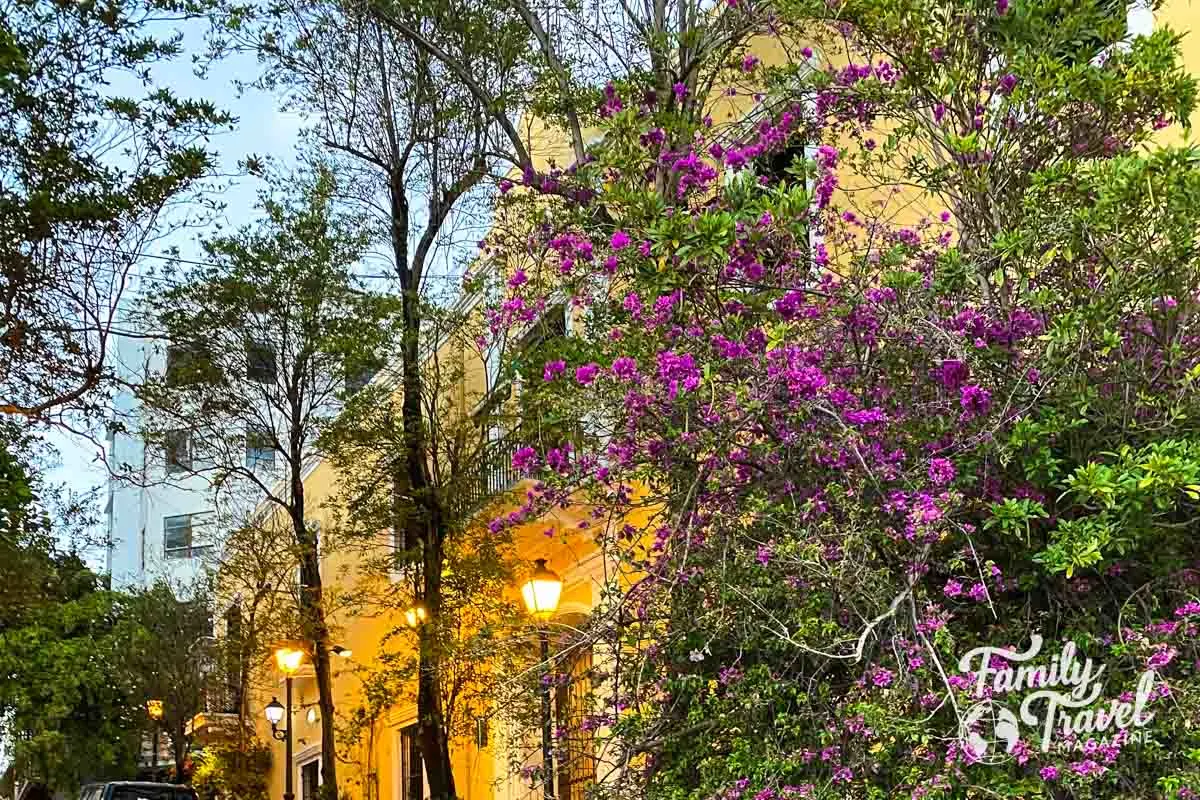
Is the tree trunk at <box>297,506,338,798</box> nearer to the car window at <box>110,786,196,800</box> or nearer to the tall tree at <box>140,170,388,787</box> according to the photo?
the tall tree at <box>140,170,388,787</box>

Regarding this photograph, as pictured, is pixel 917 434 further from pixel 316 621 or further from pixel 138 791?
pixel 138 791

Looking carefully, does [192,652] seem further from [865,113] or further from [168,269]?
[865,113]

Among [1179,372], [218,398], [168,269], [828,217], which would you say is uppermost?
[168,269]

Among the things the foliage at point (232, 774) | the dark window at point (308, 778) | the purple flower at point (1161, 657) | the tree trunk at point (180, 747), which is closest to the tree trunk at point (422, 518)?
the purple flower at point (1161, 657)

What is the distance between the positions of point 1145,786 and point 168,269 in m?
13.9

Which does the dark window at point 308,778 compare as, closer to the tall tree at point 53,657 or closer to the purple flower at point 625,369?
the tall tree at point 53,657

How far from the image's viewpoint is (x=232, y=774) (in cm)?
2402

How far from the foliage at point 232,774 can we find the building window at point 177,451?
22.4 feet

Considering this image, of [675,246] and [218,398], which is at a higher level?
[218,398]

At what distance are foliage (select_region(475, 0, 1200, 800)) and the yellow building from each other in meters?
0.92

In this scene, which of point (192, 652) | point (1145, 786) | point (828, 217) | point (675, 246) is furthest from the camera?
point (192, 652)

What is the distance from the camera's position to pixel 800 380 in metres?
6.29

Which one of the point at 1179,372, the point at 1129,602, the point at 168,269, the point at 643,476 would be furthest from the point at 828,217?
the point at 168,269

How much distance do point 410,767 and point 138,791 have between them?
168 inches
